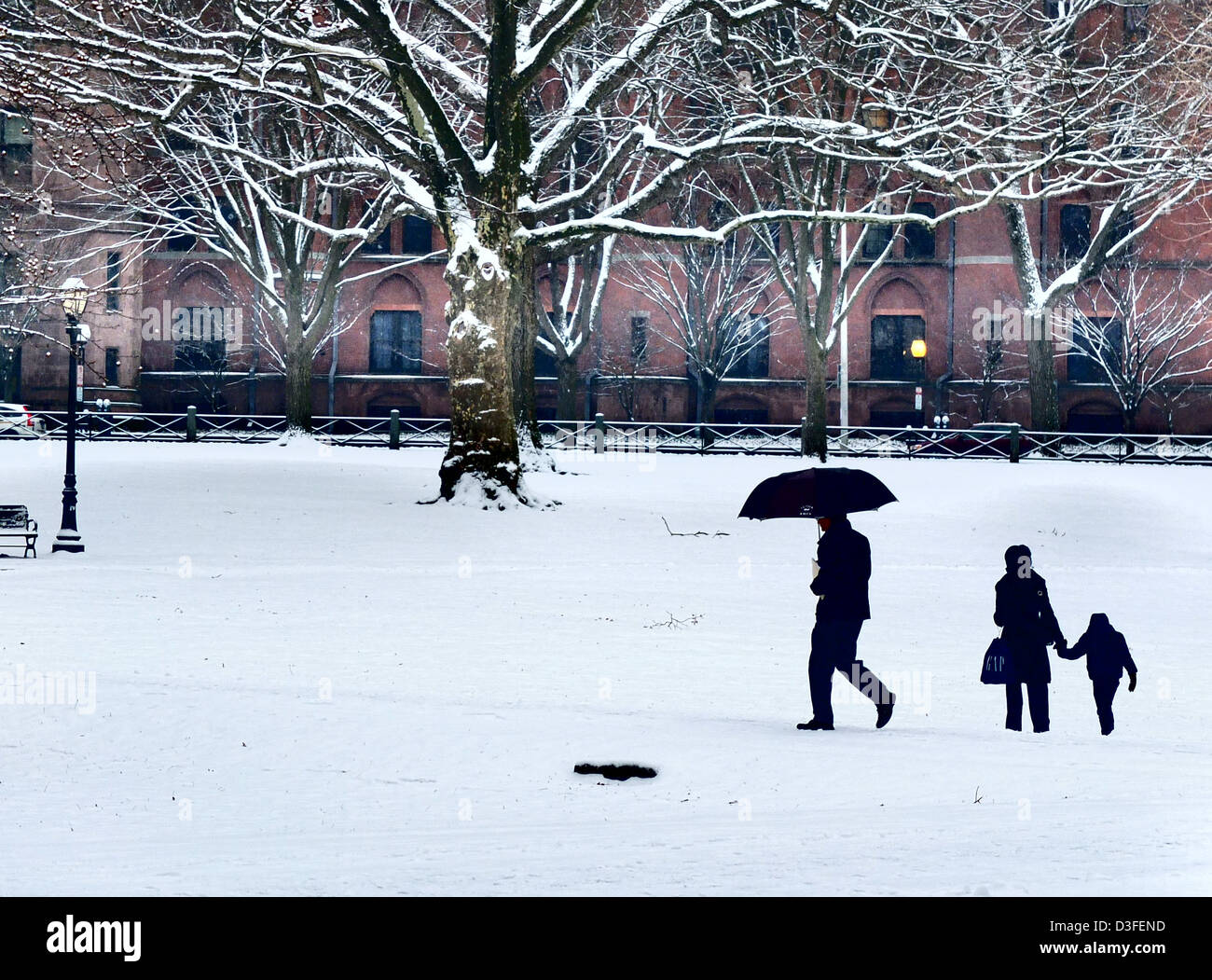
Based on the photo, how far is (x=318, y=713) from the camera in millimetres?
9977

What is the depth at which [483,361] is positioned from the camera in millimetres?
22547

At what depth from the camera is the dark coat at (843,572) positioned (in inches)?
347

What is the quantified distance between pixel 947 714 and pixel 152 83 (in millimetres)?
15137

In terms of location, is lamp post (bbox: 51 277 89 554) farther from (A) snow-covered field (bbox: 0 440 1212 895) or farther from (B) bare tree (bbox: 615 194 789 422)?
(B) bare tree (bbox: 615 194 789 422)

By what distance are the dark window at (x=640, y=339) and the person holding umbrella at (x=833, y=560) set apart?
42323mm

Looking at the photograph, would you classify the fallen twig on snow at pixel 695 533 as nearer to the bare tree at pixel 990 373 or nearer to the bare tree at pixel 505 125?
the bare tree at pixel 505 125

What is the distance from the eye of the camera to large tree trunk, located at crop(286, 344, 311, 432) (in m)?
36.5

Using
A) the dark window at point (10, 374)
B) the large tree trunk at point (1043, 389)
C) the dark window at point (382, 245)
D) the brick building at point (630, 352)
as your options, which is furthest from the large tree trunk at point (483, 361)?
the dark window at point (382, 245)

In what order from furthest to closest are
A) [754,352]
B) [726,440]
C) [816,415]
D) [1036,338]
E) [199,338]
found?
[754,352] < [199,338] < [726,440] < [1036,338] < [816,415]

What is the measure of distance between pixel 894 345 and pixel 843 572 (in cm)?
Result: 4445

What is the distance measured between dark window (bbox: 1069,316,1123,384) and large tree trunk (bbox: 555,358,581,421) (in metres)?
16.7

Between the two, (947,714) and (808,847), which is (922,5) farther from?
(808,847)

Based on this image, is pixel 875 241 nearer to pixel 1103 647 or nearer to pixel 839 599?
pixel 1103 647

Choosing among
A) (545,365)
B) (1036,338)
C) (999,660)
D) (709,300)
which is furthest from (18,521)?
(545,365)
